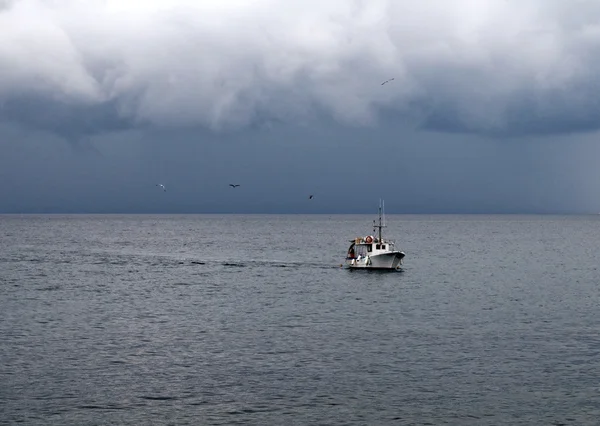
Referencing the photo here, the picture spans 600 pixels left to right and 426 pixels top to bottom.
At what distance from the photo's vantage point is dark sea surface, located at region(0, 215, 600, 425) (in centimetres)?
4225

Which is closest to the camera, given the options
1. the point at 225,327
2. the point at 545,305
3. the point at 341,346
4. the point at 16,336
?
the point at 341,346

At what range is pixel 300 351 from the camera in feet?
188

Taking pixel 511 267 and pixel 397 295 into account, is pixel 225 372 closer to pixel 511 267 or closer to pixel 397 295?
pixel 397 295

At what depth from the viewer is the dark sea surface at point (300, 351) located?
42.2m

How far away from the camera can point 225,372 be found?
50562 millimetres

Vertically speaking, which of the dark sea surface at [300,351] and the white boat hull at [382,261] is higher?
the white boat hull at [382,261]

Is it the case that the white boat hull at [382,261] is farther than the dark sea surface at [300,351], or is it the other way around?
the white boat hull at [382,261]

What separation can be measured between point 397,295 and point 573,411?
175 ft

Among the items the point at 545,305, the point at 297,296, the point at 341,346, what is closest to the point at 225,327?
the point at 341,346

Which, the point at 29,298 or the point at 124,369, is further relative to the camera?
the point at 29,298

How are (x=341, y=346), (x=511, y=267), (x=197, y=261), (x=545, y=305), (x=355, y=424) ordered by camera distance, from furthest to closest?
(x=197, y=261) < (x=511, y=267) < (x=545, y=305) < (x=341, y=346) < (x=355, y=424)

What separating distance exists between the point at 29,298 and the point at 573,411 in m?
69.1

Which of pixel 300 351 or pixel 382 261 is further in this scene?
pixel 382 261

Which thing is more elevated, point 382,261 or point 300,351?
point 382,261
